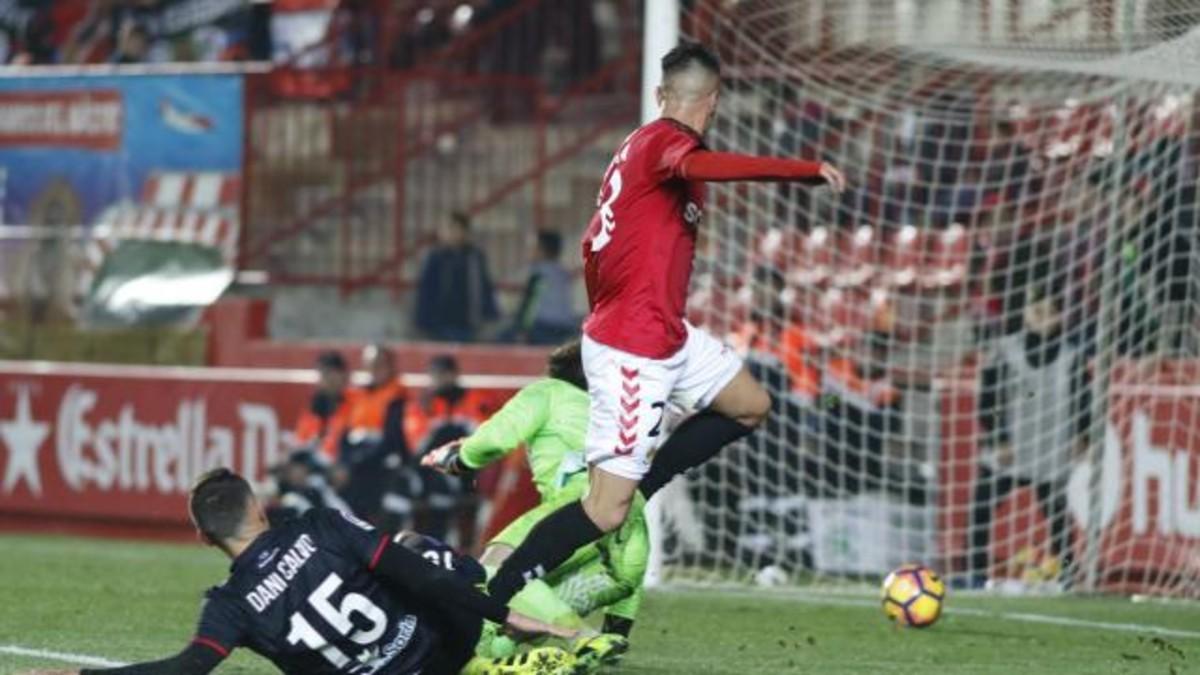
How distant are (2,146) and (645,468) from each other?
12115 millimetres

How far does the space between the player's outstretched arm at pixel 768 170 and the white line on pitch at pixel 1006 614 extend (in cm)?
301

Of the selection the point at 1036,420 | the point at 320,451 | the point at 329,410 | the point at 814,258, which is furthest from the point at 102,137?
the point at 1036,420

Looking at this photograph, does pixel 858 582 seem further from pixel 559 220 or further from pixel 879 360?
pixel 559 220

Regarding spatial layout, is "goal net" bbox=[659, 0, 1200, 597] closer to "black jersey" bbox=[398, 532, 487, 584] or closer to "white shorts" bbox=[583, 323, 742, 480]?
"white shorts" bbox=[583, 323, 742, 480]

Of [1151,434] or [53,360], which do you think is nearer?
[1151,434]

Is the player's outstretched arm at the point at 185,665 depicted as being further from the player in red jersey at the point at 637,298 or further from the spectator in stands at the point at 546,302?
the spectator in stands at the point at 546,302

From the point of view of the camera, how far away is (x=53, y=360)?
18.6m

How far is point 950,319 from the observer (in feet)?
43.8

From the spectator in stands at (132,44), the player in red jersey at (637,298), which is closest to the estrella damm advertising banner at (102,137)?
the spectator in stands at (132,44)

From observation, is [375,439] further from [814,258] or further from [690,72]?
[690,72]

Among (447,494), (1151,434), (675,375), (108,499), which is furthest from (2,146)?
(675,375)

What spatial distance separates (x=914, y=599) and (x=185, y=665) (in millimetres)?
3704

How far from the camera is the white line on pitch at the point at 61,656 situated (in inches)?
329

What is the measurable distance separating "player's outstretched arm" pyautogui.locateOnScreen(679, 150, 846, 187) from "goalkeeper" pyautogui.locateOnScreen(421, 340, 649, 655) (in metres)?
1.29
